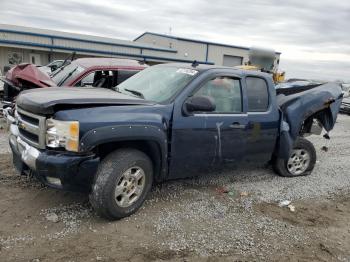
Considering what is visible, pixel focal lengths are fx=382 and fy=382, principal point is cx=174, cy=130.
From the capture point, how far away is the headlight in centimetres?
382

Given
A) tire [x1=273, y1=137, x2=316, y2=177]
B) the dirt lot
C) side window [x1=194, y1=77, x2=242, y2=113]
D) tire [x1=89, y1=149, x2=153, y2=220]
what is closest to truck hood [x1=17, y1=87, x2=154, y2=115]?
tire [x1=89, y1=149, x2=153, y2=220]

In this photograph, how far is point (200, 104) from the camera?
15.1ft

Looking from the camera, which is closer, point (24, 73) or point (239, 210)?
point (239, 210)

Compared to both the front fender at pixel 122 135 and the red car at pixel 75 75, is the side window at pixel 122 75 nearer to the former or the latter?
the red car at pixel 75 75

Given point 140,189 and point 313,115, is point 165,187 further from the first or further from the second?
point 313,115

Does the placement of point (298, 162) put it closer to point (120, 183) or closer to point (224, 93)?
point (224, 93)

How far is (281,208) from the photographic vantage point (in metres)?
5.19

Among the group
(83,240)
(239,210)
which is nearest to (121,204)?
(83,240)

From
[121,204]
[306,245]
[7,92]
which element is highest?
[7,92]

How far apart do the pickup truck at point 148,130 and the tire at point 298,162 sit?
0.18 meters

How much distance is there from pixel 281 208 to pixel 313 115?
2.49m

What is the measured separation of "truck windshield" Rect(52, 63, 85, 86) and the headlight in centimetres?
421

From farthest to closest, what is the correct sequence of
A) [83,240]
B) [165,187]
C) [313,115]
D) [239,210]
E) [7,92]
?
[7,92]
[313,115]
[165,187]
[239,210]
[83,240]

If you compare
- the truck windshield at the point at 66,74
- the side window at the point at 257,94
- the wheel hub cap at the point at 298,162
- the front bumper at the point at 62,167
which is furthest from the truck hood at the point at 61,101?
the truck windshield at the point at 66,74
